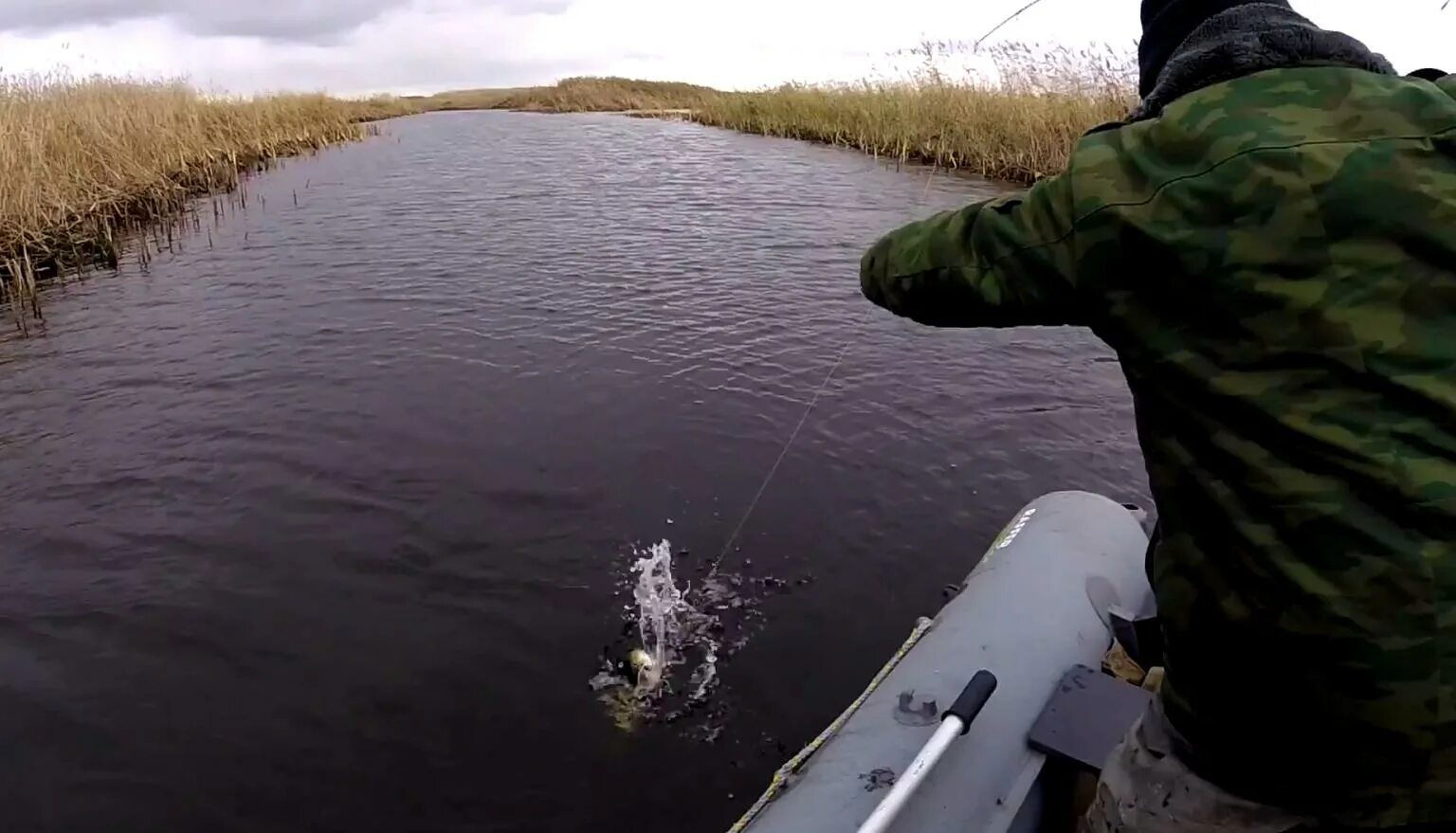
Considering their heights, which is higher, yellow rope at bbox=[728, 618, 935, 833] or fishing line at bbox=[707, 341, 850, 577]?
yellow rope at bbox=[728, 618, 935, 833]

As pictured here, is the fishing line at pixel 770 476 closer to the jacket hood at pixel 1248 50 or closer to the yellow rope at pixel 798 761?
the yellow rope at pixel 798 761

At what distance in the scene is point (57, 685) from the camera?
14.2 ft

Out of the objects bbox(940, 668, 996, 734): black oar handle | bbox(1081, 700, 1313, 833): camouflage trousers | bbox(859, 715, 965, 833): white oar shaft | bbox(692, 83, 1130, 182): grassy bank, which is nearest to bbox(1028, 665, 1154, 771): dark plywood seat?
bbox(940, 668, 996, 734): black oar handle

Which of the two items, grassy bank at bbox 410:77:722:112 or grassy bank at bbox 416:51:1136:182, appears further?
grassy bank at bbox 410:77:722:112

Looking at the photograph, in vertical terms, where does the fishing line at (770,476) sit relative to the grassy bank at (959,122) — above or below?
below

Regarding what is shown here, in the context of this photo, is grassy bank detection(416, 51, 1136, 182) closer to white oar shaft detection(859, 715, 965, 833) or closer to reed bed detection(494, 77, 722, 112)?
white oar shaft detection(859, 715, 965, 833)

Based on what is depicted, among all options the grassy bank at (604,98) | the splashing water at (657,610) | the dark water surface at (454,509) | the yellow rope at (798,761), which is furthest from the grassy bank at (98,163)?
the grassy bank at (604,98)

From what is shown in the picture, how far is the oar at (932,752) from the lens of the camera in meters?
2.20

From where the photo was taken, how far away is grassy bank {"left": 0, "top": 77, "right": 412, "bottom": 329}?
31.4 ft

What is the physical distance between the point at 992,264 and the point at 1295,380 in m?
0.48

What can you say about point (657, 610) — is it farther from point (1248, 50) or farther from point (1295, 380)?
point (1248, 50)

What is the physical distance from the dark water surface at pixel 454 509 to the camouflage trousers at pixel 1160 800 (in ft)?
7.14

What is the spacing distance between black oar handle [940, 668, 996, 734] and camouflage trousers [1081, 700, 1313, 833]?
1.70 ft

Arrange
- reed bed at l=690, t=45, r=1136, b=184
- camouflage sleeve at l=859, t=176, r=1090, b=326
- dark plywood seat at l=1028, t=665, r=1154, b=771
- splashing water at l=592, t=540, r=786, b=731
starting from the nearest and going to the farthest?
camouflage sleeve at l=859, t=176, r=1090, b=326 < dark plywood seat at l=1028, t=665, r=1154, b=771 < splashing water at l=592, t=540, r=786, b=731 < reed bed at l=690, t=45, r=1136, b=184
